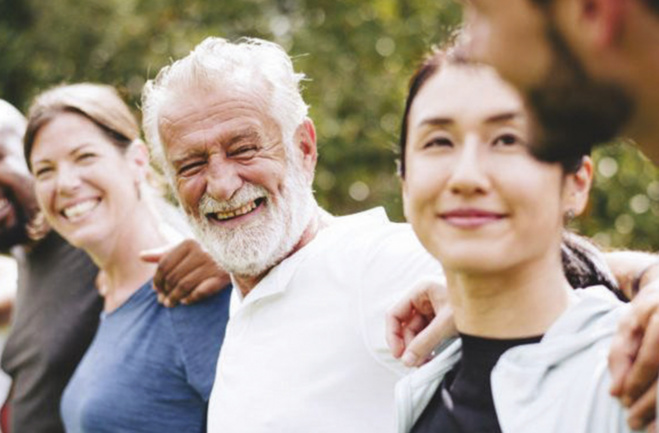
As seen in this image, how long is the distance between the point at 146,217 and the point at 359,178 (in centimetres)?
480

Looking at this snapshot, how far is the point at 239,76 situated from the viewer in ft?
8.62

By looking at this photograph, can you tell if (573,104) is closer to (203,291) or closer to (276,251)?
(276,251)

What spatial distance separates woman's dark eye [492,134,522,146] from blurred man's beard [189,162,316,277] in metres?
0.93

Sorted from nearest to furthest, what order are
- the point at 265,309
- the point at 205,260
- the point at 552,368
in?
the point at 552,368
the point at 265,309
the point at 205,260

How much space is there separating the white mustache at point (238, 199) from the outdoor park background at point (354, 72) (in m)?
4.85

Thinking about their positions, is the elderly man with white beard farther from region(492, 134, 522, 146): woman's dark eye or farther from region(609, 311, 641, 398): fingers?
region(609, 311, 641, 398): fingers

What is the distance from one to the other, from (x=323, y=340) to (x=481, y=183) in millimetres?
725

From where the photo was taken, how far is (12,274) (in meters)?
4.49

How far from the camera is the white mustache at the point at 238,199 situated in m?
2.59

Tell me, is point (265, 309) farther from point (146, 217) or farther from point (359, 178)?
point (359, 178)

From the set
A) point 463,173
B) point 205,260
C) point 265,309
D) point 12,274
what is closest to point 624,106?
point 463,173

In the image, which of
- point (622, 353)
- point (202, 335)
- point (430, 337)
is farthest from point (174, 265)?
point (622, 353)

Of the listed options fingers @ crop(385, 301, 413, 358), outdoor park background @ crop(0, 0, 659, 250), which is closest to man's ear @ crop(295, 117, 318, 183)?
fingers @ crop(385, 301, 413, 358)

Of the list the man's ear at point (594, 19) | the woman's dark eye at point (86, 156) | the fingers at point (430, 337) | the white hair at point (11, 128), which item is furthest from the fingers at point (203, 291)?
the man's ear at point (594, 19)
